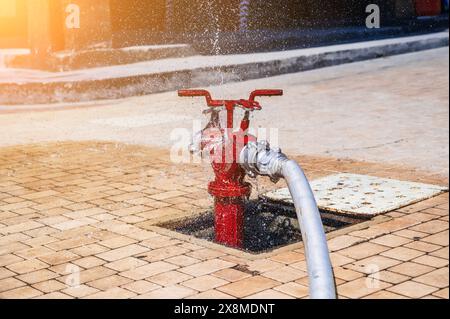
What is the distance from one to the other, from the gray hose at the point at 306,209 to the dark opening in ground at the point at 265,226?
96 cm

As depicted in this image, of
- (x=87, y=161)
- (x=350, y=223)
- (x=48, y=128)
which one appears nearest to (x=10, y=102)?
(x=48, y=128)

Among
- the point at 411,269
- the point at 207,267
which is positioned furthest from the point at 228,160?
the point at 411,269

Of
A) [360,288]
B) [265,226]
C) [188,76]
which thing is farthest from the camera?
[188,76]

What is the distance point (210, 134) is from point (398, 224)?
137 centimetres

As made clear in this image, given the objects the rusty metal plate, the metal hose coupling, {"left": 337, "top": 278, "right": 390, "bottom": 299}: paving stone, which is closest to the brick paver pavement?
{"left": 337, "top": 278, "right": 390, "bottom": 299}: paving stone

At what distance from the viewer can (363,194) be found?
4.93m

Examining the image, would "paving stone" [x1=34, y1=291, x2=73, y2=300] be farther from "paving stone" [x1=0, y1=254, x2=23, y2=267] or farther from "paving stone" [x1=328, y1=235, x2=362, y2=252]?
"paving stone" [x1=328, y1=235, x2=362, y2=252]

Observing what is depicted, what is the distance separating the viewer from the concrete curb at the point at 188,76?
1062 centimetres

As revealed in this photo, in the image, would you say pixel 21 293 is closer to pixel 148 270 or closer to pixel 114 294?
pixel 114 294

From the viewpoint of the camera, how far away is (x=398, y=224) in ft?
13.9

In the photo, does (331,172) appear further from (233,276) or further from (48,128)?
(48,128)

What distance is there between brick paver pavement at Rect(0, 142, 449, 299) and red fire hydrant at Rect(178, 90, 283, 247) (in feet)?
0.56

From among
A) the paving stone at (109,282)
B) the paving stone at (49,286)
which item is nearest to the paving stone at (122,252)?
the paving stone at (109,282)

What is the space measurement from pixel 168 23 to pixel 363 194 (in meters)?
9.96
